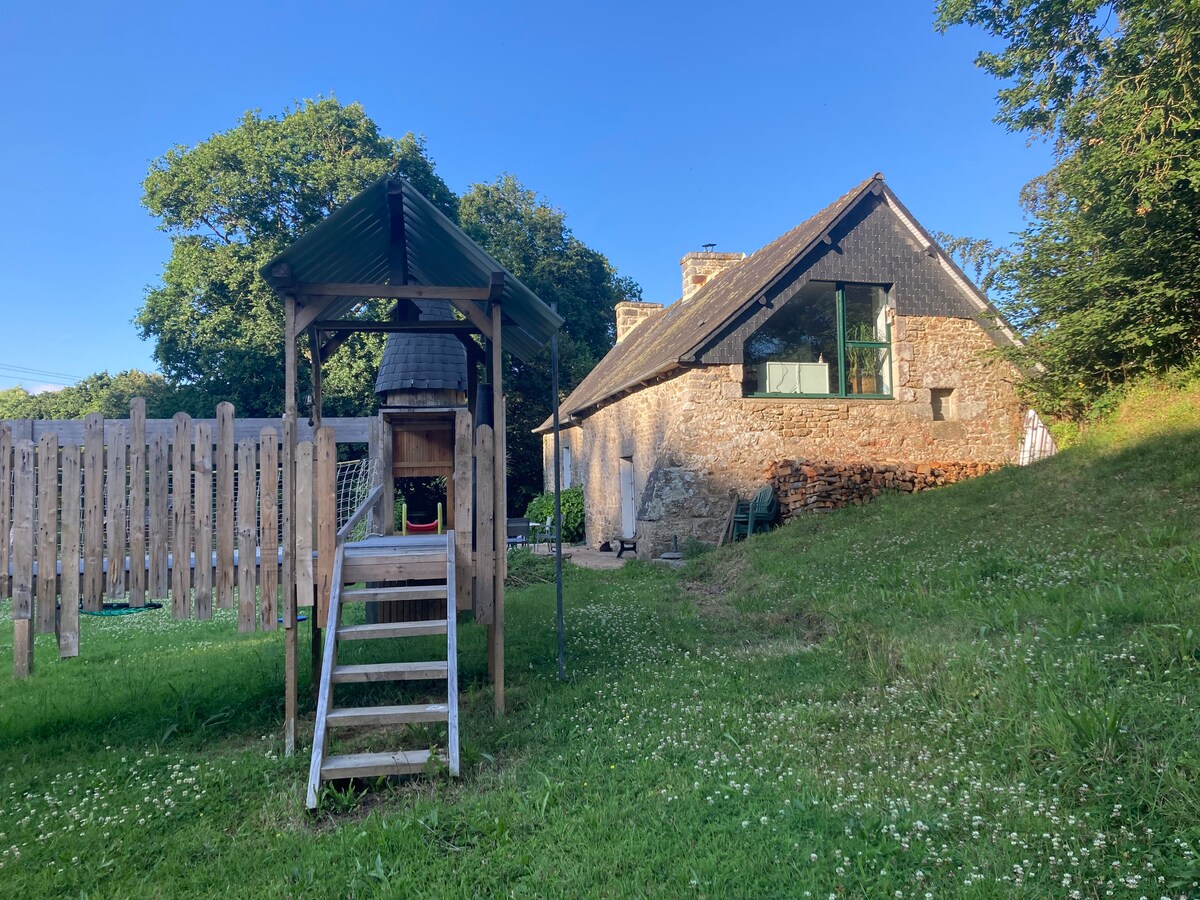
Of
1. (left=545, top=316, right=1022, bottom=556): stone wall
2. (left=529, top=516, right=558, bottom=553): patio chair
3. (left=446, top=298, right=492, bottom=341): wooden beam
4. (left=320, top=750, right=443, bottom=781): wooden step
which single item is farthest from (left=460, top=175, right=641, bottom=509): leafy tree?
(left=320, top=750, right=443, bottom=781): wooden step

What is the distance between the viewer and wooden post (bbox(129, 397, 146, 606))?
5.11 meters

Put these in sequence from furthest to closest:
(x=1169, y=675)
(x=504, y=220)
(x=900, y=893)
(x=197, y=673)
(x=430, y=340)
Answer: (x=504, y=220) < (x=430, y=340) < (x=197, y=673) < (x=1169, y=675) < (x=900, y=893)

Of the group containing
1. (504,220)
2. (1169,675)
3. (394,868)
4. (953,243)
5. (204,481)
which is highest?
(504,220)

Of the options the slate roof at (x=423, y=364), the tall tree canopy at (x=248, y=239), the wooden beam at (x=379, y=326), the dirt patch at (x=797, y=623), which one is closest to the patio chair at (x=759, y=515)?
the dirt patch at (x=797, y=623)

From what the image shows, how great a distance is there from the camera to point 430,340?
7805mm

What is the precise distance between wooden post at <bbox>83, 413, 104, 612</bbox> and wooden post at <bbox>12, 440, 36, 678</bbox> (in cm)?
33

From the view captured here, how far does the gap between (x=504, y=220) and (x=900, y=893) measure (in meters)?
33.1

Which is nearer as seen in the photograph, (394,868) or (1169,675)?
(394,868)

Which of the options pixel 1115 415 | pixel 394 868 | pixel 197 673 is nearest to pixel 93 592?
pixel 197 673

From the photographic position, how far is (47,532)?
505 cm

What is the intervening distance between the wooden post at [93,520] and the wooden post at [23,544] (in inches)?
13.0

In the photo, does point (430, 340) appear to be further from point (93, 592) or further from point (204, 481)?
point (93, 592)

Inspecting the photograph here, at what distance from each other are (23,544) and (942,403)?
14.5 metres

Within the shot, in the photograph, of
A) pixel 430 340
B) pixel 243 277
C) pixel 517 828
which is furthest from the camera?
pixel 243 277
